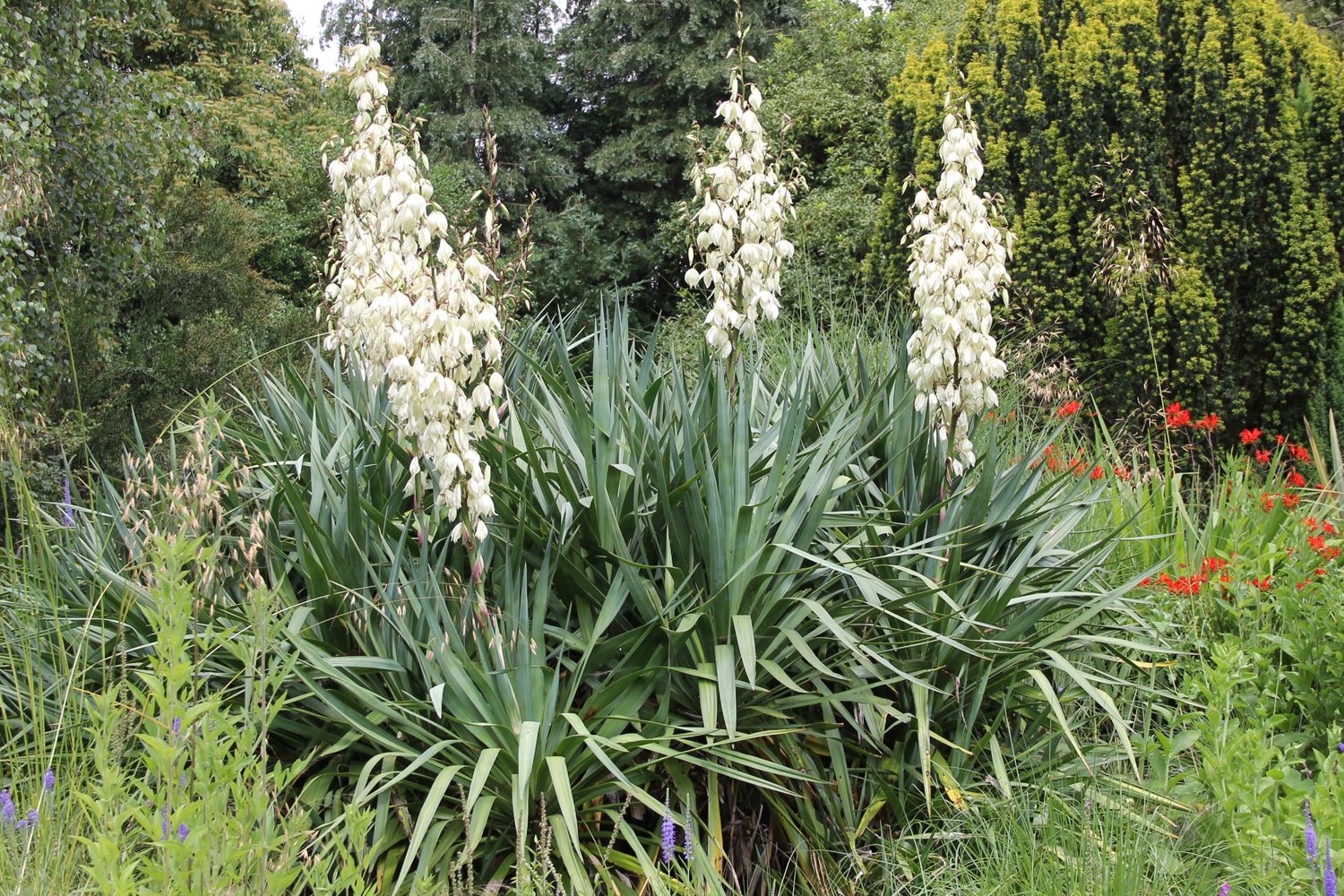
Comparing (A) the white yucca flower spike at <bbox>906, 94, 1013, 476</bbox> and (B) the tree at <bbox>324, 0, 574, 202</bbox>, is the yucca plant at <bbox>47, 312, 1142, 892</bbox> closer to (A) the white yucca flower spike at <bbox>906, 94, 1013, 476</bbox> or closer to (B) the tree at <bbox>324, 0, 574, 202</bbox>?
(A) the white yucca flower spike at <bbox>906, 94, 1013, 476</bbox>

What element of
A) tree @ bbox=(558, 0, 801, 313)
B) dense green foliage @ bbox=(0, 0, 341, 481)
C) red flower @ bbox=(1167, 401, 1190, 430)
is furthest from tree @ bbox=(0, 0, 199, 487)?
tree @ bbox=(558, 0, 801, 313)

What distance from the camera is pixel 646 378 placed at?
12.8 feet

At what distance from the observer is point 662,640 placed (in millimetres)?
2926

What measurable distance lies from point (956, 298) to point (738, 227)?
0.88 metres

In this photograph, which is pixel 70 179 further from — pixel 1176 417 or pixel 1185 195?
pixel 1185 195

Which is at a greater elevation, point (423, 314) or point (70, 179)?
point (70, 179)

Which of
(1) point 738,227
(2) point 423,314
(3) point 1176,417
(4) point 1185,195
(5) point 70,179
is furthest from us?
(5) point 70,179

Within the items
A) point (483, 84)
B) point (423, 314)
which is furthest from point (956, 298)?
point (483, 84)

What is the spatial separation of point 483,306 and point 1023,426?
3.26m

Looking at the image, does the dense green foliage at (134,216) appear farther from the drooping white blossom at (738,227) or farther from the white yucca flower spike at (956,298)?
the white yucca flower spike at (956,298)

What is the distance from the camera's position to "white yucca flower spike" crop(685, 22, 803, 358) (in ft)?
12.1

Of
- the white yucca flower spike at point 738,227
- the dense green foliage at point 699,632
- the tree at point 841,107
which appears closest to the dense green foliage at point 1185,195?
the dense green foliage at point 699,632

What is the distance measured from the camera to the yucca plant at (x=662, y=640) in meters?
2.62

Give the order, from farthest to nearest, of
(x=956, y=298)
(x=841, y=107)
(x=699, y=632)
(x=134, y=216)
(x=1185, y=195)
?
1. (x=841, y=107)
2. (x=134, y=216)
3. (x=1185, y=195)
4. (x=956, y=298)
5. (x=699, y=632)
